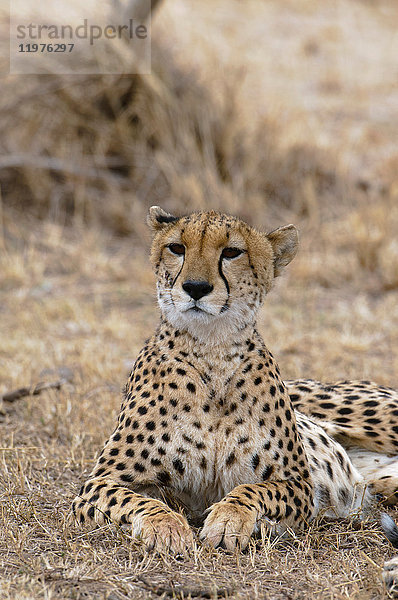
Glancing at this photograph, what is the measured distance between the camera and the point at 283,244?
3445 mm

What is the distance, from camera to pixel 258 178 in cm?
886

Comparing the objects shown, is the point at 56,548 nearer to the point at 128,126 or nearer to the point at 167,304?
the point at 167,304

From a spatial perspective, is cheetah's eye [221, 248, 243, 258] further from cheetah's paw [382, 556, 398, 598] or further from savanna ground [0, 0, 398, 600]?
cheetah's paw [382, 556, 398, 598]

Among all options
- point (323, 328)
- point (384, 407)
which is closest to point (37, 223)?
point (323, 328)

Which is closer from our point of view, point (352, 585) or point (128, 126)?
point (352, 585)

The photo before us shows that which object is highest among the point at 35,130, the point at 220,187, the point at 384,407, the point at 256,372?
the point at 35,130

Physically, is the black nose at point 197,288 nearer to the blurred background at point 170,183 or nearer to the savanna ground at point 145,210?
the savanna ground at point 145,210

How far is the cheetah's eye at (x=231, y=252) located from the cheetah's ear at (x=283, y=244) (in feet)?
0.95

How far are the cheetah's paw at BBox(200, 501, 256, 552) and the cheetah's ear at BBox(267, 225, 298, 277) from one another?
0.98m

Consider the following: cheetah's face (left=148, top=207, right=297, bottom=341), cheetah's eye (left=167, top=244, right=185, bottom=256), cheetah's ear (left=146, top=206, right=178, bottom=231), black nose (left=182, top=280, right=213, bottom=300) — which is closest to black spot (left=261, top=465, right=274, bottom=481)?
cheetah's face (left=148, top=207, right=297, bottom=341)

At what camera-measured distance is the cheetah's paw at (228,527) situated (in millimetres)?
2850

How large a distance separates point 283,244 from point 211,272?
538 millimetres

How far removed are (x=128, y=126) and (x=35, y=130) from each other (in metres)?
0.91

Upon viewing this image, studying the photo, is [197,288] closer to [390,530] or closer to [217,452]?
[217,452]
